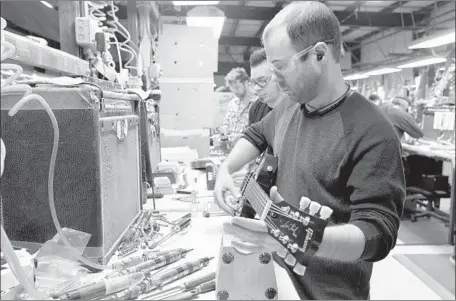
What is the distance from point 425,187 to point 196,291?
4.21 meters

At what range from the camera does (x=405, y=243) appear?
3.79 meters

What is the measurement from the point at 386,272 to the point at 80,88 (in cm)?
276

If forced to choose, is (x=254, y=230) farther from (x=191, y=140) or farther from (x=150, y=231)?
(x=191, y=140)

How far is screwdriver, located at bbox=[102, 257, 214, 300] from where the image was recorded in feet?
3.04

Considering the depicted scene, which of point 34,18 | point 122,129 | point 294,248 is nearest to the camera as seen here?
point 294,248

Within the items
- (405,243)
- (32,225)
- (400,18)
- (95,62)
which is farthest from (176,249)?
(400,18)

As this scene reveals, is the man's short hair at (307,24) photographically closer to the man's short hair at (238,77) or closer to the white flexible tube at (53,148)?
the white flexible tube at (53,148)

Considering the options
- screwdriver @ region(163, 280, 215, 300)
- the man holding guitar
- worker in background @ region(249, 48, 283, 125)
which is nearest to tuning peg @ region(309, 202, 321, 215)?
the man holding guitar

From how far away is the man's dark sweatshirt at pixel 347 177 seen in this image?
2.97ft

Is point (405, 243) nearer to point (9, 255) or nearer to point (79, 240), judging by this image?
point (79, 240)

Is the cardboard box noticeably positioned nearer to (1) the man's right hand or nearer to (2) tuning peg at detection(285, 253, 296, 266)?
(1) the man's right hand

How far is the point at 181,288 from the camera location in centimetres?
97

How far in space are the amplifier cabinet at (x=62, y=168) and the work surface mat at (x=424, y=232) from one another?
3.40 m

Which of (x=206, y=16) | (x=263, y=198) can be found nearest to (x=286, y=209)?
(x=263, y=198)
